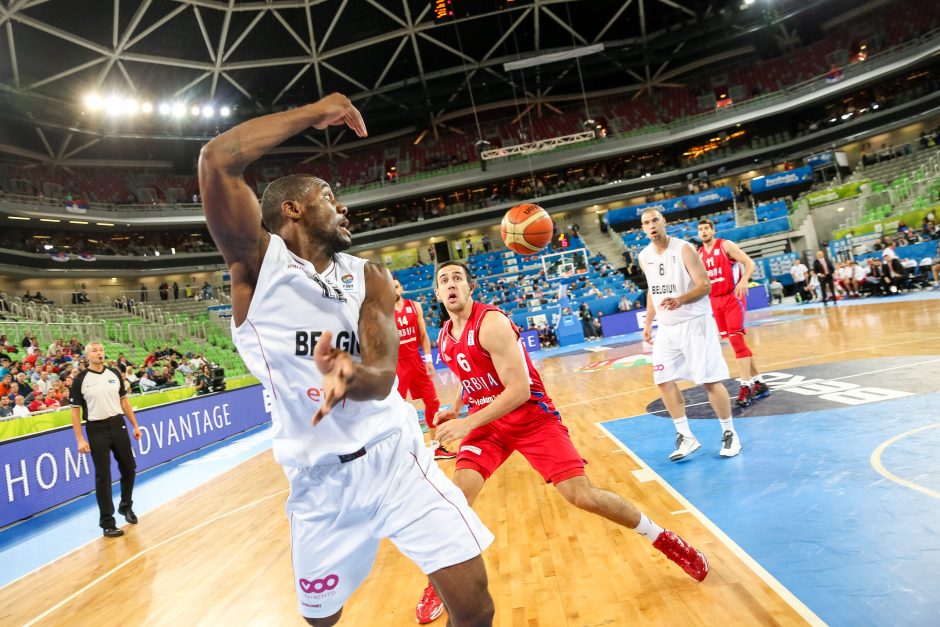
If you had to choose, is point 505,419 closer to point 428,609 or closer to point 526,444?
point 526,444

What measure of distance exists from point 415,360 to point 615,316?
16.2 m

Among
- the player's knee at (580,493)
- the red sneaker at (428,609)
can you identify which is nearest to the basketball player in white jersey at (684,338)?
the player's knee at (580,493)

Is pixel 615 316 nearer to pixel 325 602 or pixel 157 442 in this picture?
pixel 157 442

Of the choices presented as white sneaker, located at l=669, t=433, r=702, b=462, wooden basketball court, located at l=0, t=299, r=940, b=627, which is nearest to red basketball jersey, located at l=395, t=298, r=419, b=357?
wooden basketball court, located at l=0, t=299, r=940, b=627

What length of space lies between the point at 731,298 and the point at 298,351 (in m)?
6.56

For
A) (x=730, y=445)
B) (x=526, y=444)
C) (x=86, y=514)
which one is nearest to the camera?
(x=526, y=444)

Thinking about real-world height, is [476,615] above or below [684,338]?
below

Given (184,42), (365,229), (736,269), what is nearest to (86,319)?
(184,42)

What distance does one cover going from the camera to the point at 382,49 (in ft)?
104

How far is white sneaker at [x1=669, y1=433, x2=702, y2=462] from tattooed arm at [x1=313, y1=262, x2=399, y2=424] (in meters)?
3.83

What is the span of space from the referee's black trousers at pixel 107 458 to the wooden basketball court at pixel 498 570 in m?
0.34

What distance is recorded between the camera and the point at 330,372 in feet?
5.15

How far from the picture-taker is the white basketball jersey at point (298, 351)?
1.99 meters

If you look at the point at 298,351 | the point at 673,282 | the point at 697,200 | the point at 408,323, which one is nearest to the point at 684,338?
the point at 673,282
